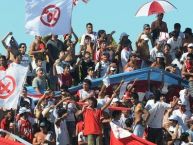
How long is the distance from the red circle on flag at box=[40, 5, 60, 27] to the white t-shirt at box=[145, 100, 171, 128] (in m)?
3.31

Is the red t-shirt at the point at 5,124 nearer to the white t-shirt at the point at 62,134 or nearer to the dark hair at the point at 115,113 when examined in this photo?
the white t-shirt at the point at 62,134

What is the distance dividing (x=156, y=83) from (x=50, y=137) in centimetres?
487

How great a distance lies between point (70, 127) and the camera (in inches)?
1286

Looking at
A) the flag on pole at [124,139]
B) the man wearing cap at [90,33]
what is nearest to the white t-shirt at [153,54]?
the man wearing cap at [90,33]

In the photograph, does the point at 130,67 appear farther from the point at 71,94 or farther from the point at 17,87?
the point at 17,87

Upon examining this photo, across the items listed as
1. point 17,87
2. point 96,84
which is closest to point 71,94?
point 96,84

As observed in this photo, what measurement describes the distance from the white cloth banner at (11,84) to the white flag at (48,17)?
1.64 meters

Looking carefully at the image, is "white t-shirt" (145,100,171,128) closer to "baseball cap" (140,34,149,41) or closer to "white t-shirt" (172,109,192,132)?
"white t-shirt" (172,109,192,132)

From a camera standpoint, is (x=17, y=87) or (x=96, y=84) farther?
(x=96, y=84)

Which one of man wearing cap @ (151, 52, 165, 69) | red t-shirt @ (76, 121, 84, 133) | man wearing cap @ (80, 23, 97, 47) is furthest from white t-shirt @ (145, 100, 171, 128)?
man wearing cap @ (80, 23, 97, 47)

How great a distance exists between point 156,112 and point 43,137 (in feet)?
10.0

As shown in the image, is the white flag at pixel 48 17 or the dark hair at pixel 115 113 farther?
the white flag at pixel 48 17

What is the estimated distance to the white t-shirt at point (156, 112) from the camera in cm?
3228

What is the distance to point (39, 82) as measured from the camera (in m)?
35.0
